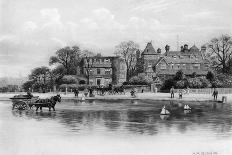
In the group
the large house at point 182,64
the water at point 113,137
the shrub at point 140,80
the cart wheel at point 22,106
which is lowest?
the water at point 113,137

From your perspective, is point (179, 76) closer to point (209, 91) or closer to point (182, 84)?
point (182, 84)

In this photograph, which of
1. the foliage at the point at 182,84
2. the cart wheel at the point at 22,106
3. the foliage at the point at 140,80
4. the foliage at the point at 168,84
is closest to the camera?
the cart wheel at the point at 22,106

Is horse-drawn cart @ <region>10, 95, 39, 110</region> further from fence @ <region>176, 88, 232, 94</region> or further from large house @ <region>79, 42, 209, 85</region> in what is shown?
fence @ <region>176, 88, 232, 94</region>

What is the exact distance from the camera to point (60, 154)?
15453 millimetres

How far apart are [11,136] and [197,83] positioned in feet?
163

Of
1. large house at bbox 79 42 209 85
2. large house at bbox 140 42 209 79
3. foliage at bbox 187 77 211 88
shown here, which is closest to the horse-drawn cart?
large house at bbox 79 42 209 85

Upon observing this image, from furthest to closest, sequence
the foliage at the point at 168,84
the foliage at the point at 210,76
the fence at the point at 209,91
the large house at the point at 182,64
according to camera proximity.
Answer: the foliage at the point at 168,84, the fence at the point at 209,91, the foliage at the point at 210,76, the large house at the point at 182,64

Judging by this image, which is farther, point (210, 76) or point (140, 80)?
point (140, 80)

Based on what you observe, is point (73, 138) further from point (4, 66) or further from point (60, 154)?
point (4, 66)

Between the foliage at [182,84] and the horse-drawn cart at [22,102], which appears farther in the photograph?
the foliage at [182,84]

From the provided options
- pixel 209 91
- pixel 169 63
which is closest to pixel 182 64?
pixel 169 63

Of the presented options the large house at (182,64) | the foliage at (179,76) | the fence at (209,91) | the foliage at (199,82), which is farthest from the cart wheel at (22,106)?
the fence at (209,91)

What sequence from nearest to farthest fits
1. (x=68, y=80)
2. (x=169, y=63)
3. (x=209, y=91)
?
(x=209, y=91), (x=169, y=63), (x=68, y=80)

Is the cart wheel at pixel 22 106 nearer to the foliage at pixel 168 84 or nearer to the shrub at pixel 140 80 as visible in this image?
the foliage at pixel 168 84
